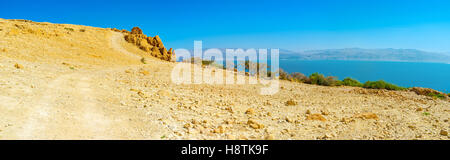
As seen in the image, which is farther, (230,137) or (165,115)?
(165,115)

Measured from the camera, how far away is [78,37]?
16422mm

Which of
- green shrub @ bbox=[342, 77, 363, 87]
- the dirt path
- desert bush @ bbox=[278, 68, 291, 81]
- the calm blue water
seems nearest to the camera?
the dirt path

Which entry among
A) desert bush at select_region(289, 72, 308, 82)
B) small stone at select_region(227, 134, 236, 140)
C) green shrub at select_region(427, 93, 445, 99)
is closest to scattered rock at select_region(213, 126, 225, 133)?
small stone at select_region(227, 134, 236, 140)

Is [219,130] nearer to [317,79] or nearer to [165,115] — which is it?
[165,115]

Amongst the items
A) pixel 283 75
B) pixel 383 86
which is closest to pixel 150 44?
pixel 283 75

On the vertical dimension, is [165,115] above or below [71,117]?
below

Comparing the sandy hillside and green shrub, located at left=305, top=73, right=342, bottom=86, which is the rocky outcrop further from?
green shrub, located at left=305, top=73, right=342, bottom=86

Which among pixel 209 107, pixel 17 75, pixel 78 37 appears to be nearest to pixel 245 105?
pixel 209 107

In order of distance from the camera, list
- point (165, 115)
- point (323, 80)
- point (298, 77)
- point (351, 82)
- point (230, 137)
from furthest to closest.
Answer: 1. point (298, 77)
2. point (351, 82)
3. point (323, 80)
4. point (165, 115)
5. point (230, 137)

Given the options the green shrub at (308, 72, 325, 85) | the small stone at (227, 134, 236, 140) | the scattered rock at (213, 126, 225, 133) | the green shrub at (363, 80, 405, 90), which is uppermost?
the green shrub at (308, 72, 325, 85)

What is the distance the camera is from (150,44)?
21359 millimetres

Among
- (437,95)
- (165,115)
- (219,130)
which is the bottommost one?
(437,95)

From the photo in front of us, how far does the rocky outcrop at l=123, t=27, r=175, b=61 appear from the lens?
20016mm
